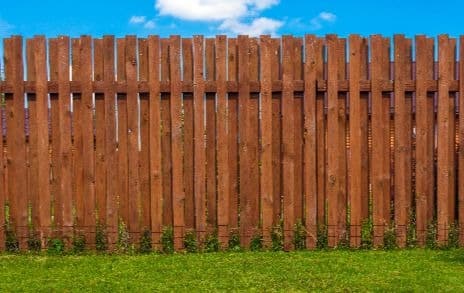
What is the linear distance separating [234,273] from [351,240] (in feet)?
5.83

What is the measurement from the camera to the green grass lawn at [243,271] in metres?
5.79

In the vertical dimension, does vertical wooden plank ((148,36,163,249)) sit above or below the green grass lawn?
above

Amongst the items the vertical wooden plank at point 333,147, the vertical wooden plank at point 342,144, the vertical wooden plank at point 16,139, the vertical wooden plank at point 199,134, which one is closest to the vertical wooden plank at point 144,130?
the vertical wooden plank at point 199,134

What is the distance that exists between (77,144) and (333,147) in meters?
2.90

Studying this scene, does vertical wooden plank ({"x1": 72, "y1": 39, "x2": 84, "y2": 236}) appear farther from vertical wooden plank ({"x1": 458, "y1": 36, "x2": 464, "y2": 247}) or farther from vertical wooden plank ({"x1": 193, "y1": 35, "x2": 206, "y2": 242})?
vertical wooden plank ({"x1": 458, "y1": 36, "x2": 464, "y2": 247})

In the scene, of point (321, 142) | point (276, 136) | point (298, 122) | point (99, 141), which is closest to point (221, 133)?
point (276, 136)

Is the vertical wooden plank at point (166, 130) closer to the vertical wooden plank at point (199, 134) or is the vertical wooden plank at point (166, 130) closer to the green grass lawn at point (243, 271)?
the vertical wooden plank at point (199, 134)

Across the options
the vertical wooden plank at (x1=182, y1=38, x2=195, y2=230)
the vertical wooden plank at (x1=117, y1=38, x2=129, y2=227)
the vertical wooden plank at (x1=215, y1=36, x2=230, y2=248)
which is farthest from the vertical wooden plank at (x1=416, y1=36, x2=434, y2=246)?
the vertical wooden plank at (x1=117, y1=38, x2=129, y2=227)

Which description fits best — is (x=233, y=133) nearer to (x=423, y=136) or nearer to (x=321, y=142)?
(x=321, y=142)

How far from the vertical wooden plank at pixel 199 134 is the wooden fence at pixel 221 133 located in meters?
0.01

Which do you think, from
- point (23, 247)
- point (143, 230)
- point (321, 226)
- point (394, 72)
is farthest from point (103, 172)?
point (394, 72)

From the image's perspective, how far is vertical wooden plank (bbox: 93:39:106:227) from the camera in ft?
23.4

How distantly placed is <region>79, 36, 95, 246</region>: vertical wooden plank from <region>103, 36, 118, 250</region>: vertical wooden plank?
0.17 meters

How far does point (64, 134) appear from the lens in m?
7.21
